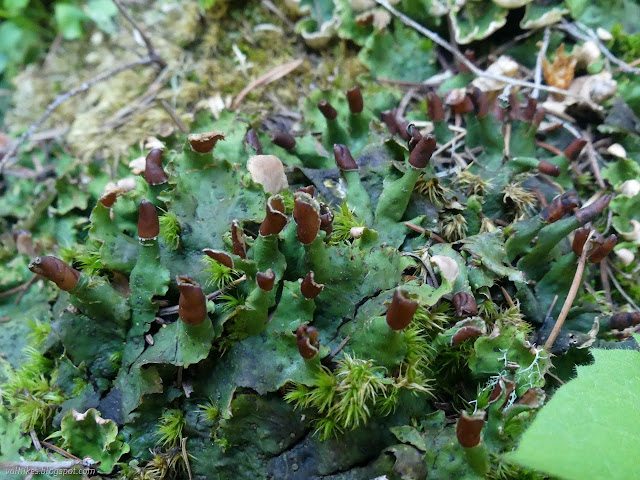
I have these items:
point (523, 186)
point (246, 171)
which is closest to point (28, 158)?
point (246, 171)

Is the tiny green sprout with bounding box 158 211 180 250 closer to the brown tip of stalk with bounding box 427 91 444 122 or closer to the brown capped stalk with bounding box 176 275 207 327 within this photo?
the brown capped stalk with bounding box 176 275 207 327

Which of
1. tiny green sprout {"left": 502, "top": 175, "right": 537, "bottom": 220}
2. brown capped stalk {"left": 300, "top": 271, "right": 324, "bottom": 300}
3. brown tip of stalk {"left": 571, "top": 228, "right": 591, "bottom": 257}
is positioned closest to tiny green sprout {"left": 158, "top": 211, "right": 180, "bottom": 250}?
brown capped stalk {"left": 300, "top": 271, "right": 324, "bottom": 300}

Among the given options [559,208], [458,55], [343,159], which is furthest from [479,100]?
[343,159]

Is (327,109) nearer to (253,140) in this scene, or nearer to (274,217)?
(253,140)

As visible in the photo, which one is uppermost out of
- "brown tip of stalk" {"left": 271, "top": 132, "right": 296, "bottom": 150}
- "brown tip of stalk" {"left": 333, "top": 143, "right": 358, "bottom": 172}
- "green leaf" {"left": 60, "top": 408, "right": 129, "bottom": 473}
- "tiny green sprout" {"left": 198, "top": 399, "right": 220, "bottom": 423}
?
"brown tip of stalk" {"left": 333, "top": 143, "right": 358, "bottom": 172}

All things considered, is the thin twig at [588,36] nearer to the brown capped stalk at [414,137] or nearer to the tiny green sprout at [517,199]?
the tiny green sprout at [517,199]
